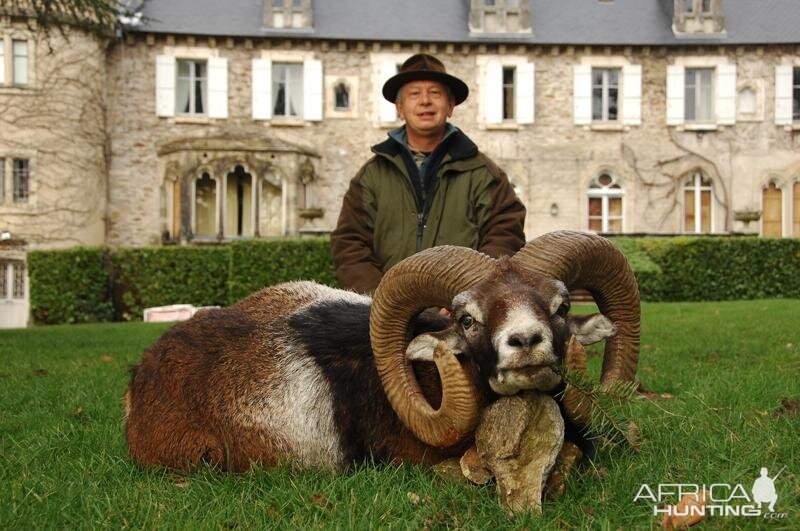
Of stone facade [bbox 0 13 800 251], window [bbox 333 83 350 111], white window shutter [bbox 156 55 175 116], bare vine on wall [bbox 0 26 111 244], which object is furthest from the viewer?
window [bbox 333 83 350 111]

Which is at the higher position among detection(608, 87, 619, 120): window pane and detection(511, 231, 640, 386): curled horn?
detection(608, 87, 619, 120): window pane

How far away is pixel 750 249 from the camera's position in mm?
17391

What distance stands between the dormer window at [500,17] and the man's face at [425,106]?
20909 millimetres

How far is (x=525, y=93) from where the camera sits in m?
24.8

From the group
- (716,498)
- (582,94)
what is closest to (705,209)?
(582,94)

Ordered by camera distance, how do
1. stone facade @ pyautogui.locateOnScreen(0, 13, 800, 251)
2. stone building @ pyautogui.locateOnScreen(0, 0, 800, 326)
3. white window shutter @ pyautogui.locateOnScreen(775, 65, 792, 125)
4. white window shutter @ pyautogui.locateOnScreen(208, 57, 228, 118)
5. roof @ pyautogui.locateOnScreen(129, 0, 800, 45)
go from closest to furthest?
stone facade @ pyautogui.locateOnScreen(0, 13, 800, 251) < stone building @ pyautogui.locateOnScreen(0, 0, 800, 326) < white window shutter @ pyautogui.locateOnScreen(208, 57, 228, 118) < roof @ pyautogui.locateOnScreen(129, 0, 800, 45) < white window shutter @ pyautogui.locateOnScreen(775, 65, 792, 125)

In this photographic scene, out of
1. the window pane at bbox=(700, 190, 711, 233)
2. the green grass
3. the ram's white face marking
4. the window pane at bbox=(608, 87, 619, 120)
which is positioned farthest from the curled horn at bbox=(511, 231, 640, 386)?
the window pane at bbox=(700, 190, 711, 233)

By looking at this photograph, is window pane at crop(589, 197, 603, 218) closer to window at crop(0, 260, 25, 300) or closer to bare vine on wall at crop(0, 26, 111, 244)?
bare vine on wall at crop(0, 26, 111, 244)

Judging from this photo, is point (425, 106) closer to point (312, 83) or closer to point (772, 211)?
point (312, 83)

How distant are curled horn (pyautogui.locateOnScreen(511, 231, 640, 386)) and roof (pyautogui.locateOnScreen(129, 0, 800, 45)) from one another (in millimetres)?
22006

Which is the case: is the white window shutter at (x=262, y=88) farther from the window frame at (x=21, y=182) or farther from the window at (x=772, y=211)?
the window at (x=772, y=211)

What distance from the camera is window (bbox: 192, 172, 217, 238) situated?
2444cm

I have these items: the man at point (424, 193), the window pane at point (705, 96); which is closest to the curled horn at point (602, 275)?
the man at point (424, 193)

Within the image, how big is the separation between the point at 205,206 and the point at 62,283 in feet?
27.3
